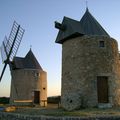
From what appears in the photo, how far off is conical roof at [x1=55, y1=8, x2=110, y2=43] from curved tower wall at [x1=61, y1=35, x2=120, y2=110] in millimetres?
529

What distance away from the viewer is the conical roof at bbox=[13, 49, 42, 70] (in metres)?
26.2

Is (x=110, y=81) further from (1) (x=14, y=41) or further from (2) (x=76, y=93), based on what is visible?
(1) (x=14, y=41)

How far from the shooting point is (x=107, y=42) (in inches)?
658

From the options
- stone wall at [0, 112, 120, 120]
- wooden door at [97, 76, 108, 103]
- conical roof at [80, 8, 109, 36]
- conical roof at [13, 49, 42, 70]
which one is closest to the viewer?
stone wall at [0, 112, 120, 120]

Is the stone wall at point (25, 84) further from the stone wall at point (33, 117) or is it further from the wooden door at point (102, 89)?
the stone wall at point (33, 117)

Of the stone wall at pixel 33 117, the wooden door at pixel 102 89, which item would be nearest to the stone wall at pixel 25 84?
the wooden door at pixel 102 89

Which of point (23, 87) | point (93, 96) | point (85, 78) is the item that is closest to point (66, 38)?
point (85, 78)

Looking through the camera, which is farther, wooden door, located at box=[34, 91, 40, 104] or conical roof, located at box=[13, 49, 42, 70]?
wooden door, located at box=[34, 91, 40, 104]

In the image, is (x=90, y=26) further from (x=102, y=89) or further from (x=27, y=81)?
(x=27, y=81)

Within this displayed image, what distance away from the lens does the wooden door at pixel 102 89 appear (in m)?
16.1

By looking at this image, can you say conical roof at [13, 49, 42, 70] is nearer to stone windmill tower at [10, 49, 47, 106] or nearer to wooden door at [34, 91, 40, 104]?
stone windmill tower at [10, 49, 47, 106]

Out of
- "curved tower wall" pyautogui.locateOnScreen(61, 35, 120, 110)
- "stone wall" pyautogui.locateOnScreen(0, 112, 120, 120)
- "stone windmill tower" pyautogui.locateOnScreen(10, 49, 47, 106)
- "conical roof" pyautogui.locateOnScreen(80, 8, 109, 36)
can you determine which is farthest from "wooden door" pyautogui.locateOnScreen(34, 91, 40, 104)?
"stone wall" pyautogui.locateOnScreen(0, 112, 120, 120)

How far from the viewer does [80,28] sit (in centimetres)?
1748

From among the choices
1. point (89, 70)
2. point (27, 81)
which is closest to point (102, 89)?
point (89, 70)
